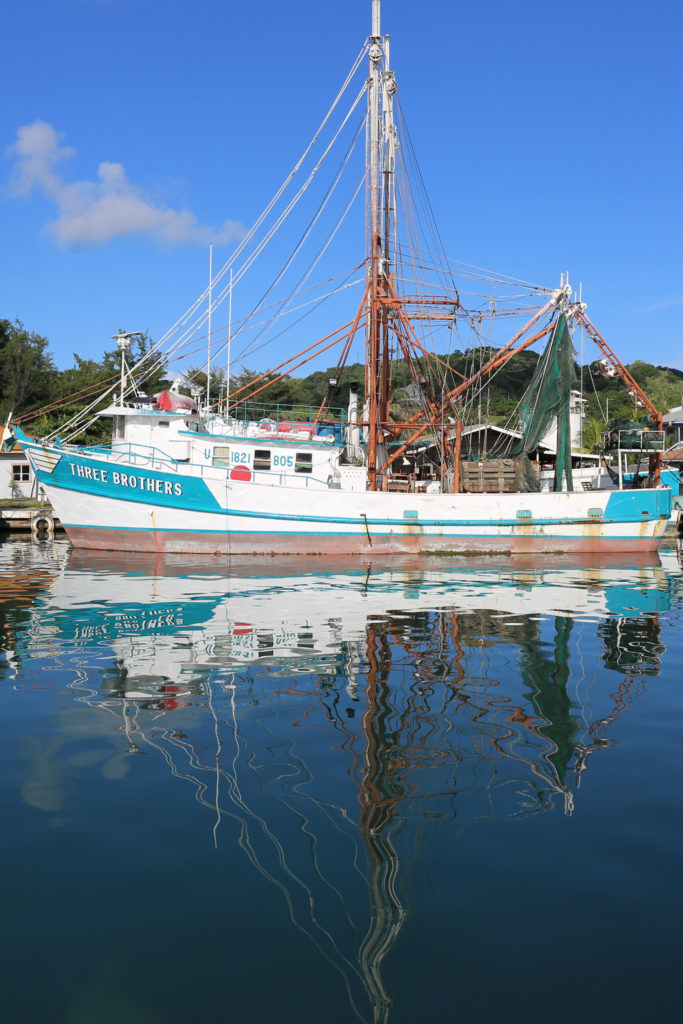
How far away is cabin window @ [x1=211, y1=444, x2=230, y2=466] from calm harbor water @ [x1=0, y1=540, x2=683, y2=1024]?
53.0 ft

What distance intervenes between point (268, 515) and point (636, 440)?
13.9 metres

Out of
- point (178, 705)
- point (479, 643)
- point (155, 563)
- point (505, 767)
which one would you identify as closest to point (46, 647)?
point (178, 705)

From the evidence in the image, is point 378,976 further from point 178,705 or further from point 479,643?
point 479,643

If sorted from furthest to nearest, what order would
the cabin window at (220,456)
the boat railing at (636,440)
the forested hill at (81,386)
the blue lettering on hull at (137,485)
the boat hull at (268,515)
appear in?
the forested hill at (81,386), the boat railing at (636,440), the cabin window at (220,456), the boat hull at (268,515), the blue lettering on hull at (137,485)

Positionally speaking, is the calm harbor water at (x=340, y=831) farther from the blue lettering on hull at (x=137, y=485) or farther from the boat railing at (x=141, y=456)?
the boat railing at (x=141, y=456)

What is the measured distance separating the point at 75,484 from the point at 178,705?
1940cm

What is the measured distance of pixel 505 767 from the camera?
573cm

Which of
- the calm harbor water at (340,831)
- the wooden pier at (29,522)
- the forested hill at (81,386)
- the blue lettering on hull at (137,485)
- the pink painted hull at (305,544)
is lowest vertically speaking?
the calm harbor water at (340,831)

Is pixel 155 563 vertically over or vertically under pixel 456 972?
over

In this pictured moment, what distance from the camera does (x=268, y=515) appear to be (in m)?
25.4

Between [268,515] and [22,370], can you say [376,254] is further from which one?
[22,370]

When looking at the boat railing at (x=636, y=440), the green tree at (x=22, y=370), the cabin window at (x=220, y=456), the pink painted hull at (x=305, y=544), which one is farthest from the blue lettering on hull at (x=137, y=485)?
the green tree at (x=22, y=370)

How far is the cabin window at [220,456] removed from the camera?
1038 inches

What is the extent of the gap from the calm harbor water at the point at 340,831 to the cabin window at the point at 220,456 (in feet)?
53.0
